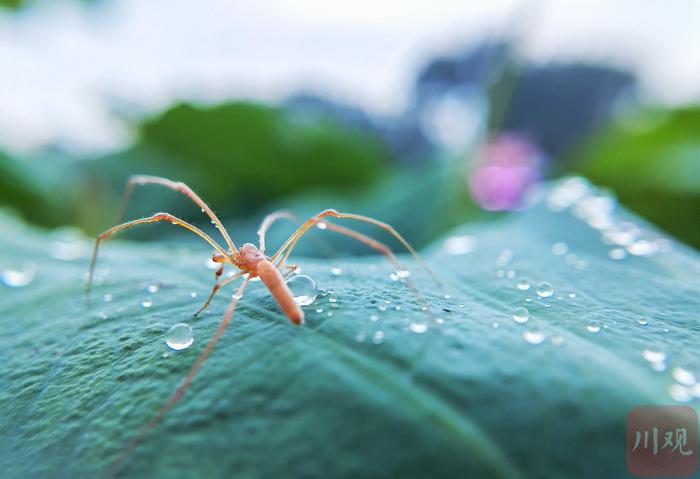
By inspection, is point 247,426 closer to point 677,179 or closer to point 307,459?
point 307,459

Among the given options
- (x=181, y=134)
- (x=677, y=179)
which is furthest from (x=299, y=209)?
(x=677, y=179)

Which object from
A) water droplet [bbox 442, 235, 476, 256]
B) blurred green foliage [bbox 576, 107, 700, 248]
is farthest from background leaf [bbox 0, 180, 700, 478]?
blurred green foliage [bbox 576, 107, 700, 248]

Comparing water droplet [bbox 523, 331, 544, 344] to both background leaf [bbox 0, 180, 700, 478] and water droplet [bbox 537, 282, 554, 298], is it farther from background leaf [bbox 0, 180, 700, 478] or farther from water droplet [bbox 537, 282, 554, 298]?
water droplet [bbox 537, 282, 554, 298]

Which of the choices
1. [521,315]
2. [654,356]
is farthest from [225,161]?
[654,356]

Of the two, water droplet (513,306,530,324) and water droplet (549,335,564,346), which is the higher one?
water droplet (549,335,564,346)

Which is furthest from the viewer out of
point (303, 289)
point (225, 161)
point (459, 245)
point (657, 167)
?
point (225, 161)

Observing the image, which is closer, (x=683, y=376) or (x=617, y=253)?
(x=683, y=376)

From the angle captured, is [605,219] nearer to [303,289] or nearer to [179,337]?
[303,289]
